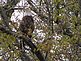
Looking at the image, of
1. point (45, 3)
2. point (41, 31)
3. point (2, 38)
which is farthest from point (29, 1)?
point (2, 38)

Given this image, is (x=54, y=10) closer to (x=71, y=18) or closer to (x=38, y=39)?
(x=71, y=18)

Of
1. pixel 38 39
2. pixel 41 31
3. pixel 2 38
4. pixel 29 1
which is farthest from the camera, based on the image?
pixel 29 1

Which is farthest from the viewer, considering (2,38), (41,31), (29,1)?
(29,1)

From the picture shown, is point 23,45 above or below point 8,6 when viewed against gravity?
below

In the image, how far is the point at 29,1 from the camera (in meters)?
7.48

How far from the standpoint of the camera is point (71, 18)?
23.5 ft

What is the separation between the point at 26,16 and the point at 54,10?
78 cm

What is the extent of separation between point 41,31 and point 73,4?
1427 mm

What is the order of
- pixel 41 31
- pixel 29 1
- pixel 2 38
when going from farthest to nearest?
pixel 29 1 < pixel 41 31 < pixel 2 38

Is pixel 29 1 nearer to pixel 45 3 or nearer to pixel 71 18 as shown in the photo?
pixel 45 3

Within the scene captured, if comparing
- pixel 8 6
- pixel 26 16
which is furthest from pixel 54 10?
pixel 8 6

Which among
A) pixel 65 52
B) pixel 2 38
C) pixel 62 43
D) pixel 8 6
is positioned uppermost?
pixel 8 6

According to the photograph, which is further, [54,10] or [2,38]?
[54,10]

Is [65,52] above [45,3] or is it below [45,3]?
below
